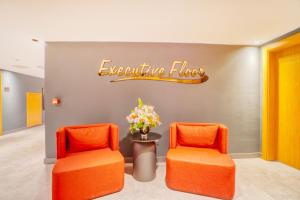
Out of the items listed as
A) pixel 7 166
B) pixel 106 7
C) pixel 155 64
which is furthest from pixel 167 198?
pixel 7 166

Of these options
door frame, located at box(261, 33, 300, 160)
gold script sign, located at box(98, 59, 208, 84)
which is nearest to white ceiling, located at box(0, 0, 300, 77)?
door frame, located at box(261, 33, 300, 160)

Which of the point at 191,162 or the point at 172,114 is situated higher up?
the point at 172,114

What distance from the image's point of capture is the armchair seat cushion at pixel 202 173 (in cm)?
245

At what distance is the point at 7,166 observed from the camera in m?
3.66

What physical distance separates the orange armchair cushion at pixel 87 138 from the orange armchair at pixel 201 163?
1.31m

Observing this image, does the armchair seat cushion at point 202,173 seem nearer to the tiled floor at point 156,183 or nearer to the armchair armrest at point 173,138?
the tiled floor at point 156,183

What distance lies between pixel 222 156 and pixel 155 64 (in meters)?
2.40

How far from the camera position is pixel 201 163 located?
2576mm

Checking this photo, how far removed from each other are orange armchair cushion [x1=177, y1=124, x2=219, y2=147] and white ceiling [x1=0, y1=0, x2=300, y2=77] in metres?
1.94

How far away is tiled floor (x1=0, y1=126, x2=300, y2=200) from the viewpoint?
254 centimetres

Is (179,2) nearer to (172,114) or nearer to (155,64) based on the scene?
(155,64)

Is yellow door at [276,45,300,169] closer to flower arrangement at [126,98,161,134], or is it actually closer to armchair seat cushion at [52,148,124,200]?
flower arrangement at [126,98,161,134]

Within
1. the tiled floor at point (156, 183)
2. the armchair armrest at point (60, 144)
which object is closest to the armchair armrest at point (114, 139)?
the tiled floor at point (156, 183)

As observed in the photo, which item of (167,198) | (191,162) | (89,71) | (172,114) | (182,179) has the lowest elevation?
(167,198)
